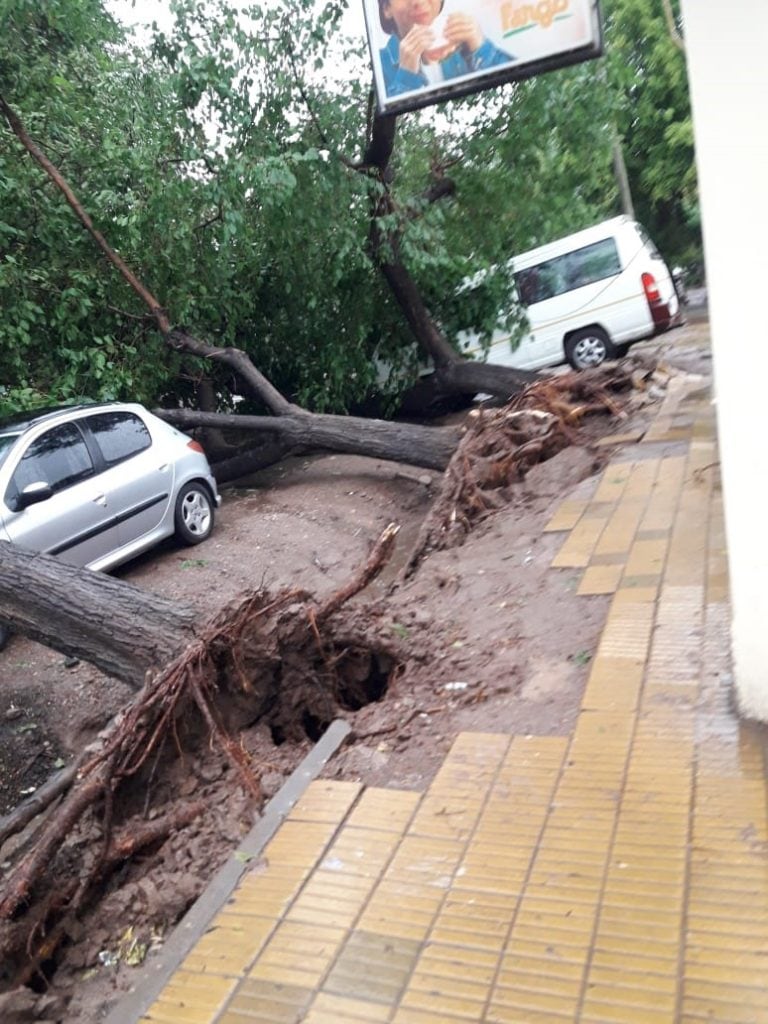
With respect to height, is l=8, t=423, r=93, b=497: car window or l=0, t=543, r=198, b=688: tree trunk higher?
l=8, t=423, r=93, b=497: car window

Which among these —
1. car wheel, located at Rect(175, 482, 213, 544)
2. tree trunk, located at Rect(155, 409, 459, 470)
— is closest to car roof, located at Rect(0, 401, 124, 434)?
car wheel, located at Rect(175, 482, 213, 544)

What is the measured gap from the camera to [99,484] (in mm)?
8109

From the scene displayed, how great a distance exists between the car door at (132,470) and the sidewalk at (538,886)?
5.34 meters

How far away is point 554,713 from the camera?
3.76m

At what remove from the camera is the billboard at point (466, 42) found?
5.52m

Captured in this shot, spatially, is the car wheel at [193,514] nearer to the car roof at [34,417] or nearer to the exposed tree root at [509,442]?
the car roof at [34,417]

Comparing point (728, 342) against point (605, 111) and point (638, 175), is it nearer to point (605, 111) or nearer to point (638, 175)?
point (605, 111)

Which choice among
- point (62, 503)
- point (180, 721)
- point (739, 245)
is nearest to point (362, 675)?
point (180, 721)

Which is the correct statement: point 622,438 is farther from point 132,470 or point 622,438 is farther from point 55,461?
point 55,461

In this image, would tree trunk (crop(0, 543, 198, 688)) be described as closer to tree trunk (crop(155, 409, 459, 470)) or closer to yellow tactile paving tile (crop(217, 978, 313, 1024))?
yellow tactile paving tile (crop(217, 978, 313, 1024))

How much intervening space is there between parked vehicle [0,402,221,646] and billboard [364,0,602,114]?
4041 millimetres

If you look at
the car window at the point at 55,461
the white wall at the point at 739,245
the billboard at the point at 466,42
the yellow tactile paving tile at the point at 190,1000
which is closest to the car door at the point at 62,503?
the car window at the point at 55,461

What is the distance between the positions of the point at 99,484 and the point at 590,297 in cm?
935

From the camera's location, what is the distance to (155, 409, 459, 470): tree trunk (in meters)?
10.1
